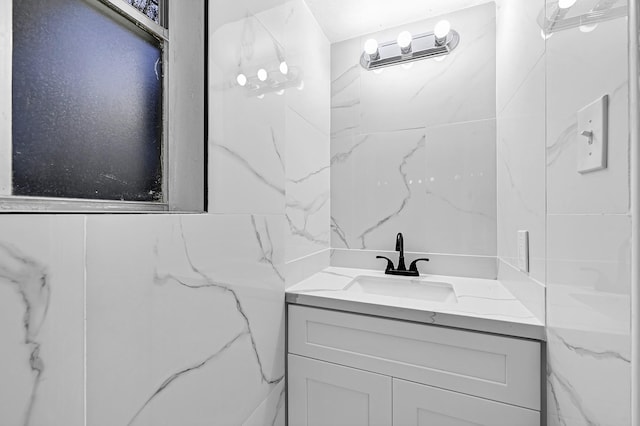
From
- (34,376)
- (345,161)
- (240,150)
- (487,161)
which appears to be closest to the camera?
(34,376)

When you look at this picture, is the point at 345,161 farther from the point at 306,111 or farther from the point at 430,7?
the point at 430,7

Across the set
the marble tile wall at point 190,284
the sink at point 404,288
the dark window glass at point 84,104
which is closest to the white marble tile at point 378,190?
the sink at point 404,288

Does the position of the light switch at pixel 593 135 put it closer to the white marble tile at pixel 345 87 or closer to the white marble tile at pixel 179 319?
the white marble tile at pixel 179 319

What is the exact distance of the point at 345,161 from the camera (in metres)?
1.71

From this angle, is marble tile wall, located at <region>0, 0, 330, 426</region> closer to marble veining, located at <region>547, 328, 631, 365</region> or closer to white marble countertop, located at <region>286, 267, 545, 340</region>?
white marble countertop, located at <region>286, 267, 545, 340</region>

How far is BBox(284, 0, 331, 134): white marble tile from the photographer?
1297 millimetres

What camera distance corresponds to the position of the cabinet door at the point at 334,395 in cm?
101

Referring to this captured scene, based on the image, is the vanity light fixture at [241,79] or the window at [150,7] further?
the vanity light fixture at [241,79]

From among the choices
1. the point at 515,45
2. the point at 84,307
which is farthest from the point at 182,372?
the point at 515,45

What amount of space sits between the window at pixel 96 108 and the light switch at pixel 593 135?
2.94ft

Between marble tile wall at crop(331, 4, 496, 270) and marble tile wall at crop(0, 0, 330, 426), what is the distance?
0.37 metres

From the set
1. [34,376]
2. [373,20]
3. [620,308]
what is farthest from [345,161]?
[34,376]

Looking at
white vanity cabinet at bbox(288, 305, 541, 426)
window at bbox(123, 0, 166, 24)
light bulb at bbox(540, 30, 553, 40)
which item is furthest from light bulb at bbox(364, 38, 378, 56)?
white vanity cabinet at bbox(288, 305, 541, 426)

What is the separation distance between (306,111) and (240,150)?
0.63 metres
